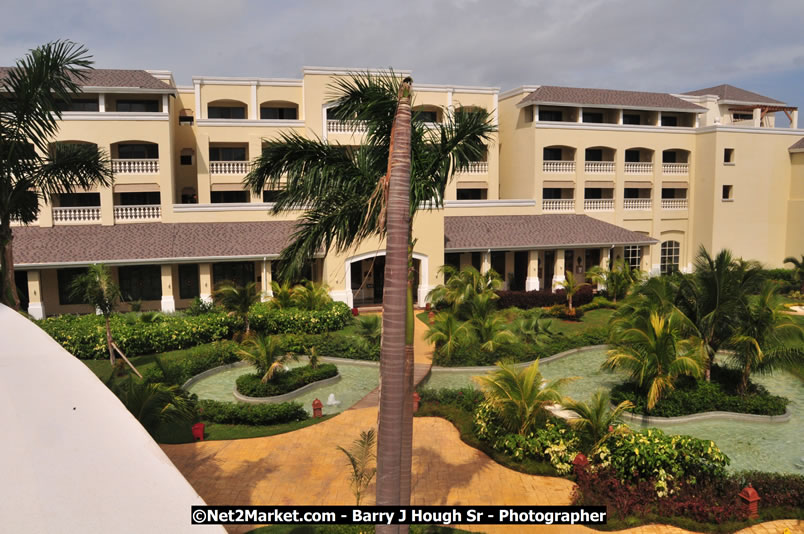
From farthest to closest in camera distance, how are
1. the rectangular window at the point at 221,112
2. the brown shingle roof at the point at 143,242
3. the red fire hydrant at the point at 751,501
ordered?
the rectangular window at the point at 221,112
the brown shingle roof at the point at 143,242
the red fire hydrant at the point at 751,501

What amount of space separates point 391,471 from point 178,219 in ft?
83.3

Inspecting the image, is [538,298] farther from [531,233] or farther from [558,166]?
[558,166]

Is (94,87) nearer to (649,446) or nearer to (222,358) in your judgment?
(222,358)

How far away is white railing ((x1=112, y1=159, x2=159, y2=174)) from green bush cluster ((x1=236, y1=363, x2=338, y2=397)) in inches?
639

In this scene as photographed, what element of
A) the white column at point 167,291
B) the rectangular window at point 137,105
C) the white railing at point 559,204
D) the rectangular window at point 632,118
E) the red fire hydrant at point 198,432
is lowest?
the red fire hydrant at point 198,432

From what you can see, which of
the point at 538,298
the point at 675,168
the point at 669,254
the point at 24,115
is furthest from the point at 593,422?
the point at 675,168

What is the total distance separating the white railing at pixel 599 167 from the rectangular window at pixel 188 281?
24.8m

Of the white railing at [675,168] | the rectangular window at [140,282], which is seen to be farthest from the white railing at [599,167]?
the rectangular window at [140,282]

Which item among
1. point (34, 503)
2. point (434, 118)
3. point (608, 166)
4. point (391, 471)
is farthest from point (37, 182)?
point (608, 166)

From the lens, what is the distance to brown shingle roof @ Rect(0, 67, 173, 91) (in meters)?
30.8

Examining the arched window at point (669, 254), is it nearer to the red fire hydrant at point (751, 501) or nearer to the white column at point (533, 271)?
the white column at point (533, 271)

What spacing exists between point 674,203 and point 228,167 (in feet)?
97.0

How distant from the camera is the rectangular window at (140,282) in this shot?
28031mm

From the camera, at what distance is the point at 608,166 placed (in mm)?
38125
